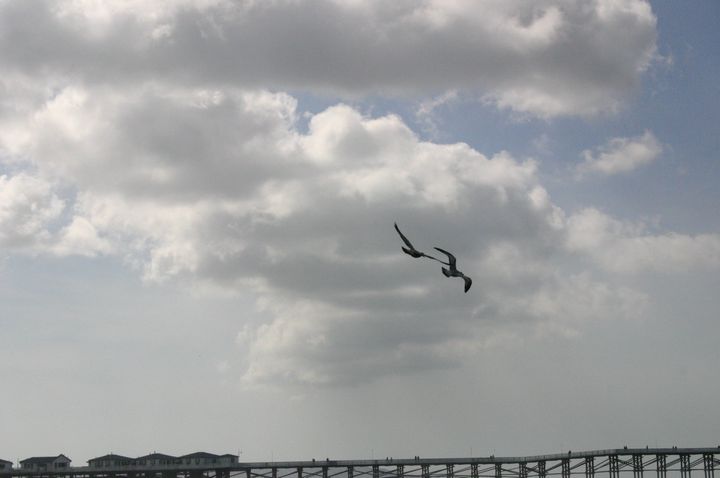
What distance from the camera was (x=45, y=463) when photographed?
562 feet

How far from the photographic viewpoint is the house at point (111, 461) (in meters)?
169

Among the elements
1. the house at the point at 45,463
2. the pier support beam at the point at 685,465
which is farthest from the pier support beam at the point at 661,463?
the house at the point at 45,463

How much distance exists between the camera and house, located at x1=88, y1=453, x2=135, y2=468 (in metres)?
169

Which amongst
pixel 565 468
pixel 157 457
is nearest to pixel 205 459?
pixel 157 457

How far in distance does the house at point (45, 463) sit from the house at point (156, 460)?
13.0 m

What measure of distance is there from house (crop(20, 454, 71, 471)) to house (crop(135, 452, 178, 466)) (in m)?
13.0

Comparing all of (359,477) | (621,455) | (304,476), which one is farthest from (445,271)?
(359,477)

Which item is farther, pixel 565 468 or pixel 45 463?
pixel 45 463

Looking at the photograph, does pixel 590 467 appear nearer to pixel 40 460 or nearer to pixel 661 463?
pixel 661 463

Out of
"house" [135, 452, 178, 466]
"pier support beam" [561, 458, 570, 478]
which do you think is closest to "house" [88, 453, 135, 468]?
"house" [135, 452, 178, 466]

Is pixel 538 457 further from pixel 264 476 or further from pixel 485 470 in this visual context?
pixel 264 476

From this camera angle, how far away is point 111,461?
169 metres

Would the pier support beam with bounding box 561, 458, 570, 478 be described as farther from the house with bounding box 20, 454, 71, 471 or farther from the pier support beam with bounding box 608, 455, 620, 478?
the house with bounding box 20, 454, 71, 471

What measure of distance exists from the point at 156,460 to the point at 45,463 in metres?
18.4
